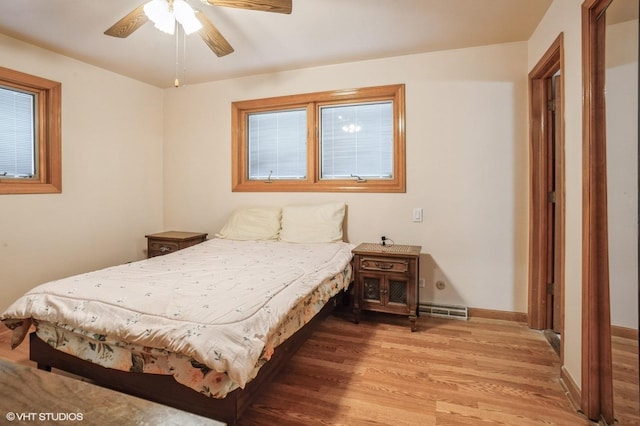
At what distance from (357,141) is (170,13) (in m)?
1.98

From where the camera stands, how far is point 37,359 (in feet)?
6.13

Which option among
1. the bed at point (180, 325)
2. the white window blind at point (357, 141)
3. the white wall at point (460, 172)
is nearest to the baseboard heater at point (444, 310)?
the white wall at point (460, 172)

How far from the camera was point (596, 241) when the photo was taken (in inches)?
64.2

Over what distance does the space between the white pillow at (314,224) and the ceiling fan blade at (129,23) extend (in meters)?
1.99

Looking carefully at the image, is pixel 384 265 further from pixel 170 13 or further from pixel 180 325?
pixel 170 13

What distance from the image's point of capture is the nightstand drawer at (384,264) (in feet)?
9.07

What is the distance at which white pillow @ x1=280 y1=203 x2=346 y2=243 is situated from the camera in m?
3.24

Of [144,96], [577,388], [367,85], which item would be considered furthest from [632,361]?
[144,96]

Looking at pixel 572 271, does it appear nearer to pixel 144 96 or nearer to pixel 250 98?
pixel 250 98

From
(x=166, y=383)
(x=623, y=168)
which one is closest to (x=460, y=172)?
(x=623, y=168)

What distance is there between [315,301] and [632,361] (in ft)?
5.07

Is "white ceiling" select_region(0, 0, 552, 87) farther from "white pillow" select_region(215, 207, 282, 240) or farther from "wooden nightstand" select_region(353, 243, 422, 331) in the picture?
"wooden nightstand" select_region(353, 243, 422, 331)

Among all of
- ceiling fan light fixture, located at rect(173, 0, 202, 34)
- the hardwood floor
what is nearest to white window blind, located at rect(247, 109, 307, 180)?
ceiling fan light fixture, located at rect(173, 0, 202, 34)

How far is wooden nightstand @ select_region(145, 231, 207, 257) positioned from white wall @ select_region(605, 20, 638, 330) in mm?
3507
